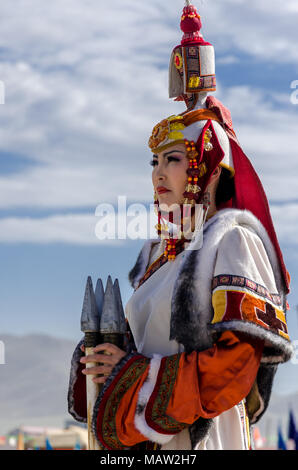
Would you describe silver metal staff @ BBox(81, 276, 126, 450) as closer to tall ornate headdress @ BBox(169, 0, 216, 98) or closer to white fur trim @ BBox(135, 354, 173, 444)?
white fur trim @ BBox(135, 354, 173, 444)

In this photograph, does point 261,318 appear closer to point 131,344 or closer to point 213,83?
point 131,344

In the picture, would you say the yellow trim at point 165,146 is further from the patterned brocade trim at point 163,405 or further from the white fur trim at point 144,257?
the patterned brocade trim at point 163,405

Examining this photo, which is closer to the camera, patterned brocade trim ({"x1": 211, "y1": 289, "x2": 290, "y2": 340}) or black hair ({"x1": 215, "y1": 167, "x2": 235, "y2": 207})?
patterned brocade trim ({"x1": 211, "y1": 289, "x2": 290, "y2": 340})

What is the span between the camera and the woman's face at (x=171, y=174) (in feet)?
17.4

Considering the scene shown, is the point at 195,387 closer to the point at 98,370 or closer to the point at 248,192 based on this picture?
the point at 98,370

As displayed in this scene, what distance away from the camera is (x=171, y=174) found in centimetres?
530

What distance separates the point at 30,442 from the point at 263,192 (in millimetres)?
13596

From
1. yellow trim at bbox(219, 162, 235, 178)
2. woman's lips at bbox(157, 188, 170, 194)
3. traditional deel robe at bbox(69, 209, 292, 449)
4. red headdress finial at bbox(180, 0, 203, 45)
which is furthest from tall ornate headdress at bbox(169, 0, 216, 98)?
traditional deel robe at bbox(69, 209, 292, 449)

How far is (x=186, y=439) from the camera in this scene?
16.2ft

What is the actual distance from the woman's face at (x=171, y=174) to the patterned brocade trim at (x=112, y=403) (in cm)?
97

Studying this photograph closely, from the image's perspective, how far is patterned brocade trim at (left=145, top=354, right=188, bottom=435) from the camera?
479cm

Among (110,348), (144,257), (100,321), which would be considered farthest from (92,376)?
(144,257)

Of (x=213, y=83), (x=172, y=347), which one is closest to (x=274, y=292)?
(x=172, y=347)

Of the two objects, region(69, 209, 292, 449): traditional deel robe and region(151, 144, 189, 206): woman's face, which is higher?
region(151, 144, 189, 206): woman's face
